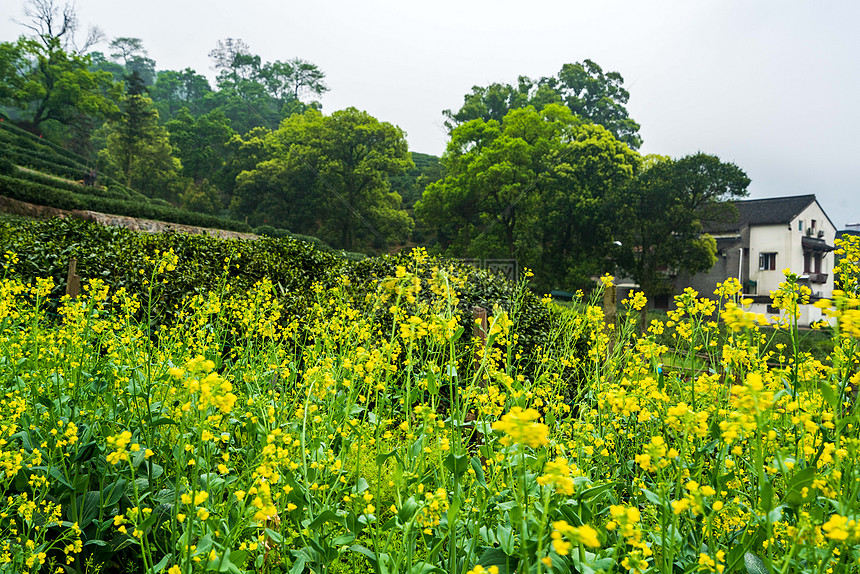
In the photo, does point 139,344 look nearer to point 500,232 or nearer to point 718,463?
point 718,463

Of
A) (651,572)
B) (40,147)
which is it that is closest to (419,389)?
(651,572)

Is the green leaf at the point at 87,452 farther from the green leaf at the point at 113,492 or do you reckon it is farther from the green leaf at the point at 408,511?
the green leaf at the point at 408,511

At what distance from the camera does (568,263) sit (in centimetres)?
1939

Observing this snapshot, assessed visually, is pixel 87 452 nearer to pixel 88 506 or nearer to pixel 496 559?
pixel 88 506

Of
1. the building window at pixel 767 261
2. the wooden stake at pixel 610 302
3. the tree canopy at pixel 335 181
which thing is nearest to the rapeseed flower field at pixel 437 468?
the wooden stake at pixel 610 302

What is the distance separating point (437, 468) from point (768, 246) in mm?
27489

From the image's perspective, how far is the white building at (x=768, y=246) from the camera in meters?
23.0

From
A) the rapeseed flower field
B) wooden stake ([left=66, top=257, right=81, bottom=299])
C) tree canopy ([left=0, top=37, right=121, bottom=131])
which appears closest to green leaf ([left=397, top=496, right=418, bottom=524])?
the rapeseed flower field

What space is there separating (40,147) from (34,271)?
29216mm

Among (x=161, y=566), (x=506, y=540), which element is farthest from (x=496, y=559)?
(x=161, y=566)

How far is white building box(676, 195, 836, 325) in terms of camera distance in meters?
23.0

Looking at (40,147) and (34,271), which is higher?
(40,147)

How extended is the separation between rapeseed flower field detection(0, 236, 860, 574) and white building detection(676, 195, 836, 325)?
22.8 m

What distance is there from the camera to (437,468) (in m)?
1.62
